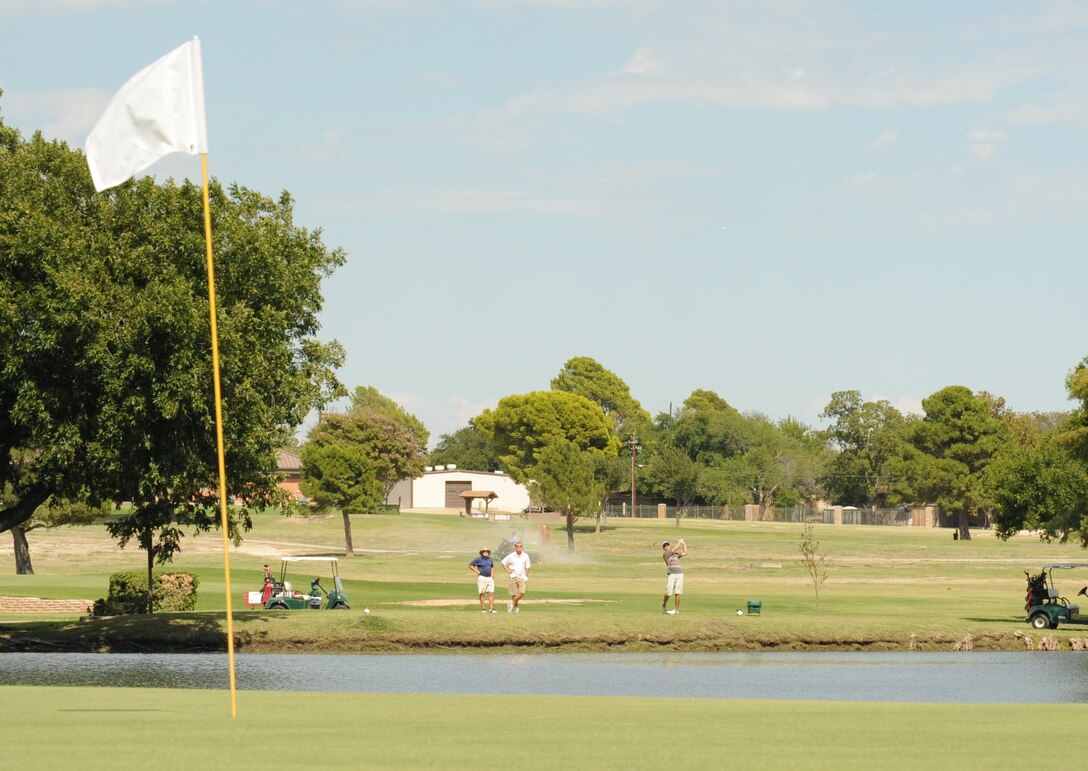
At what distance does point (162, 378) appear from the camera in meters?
28.3

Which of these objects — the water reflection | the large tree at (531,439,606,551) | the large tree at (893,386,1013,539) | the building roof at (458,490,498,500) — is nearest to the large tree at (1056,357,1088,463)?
the water reflection

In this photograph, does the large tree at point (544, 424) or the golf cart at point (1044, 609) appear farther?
the large tree at point (544, 424)

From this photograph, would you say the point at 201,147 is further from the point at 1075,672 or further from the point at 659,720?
the point at 1075,672

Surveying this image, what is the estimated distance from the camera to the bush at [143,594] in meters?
39.5

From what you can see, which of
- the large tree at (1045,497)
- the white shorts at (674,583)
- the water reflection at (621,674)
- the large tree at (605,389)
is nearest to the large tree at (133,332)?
the water reflection at (621,674)

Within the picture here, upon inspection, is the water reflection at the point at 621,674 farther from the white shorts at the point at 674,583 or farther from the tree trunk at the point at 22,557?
the tree trunk at the point at 22,557

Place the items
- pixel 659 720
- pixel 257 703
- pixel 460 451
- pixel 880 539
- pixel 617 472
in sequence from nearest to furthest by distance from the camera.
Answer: pixel 659 720
pixel 257 703
pixel 880 539
pixel 617 472
pixel 460 451

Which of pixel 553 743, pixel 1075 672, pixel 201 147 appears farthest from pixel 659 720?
pixel 1075 672

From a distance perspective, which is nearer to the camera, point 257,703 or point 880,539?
point 257,703

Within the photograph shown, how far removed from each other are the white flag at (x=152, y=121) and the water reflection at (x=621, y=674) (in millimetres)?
9950

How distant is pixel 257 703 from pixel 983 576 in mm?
56886

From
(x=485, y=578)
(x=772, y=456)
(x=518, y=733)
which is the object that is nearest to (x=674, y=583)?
(x=485, y=578)

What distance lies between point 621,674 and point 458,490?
130 m

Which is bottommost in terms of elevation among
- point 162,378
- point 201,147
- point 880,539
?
point 880,539
